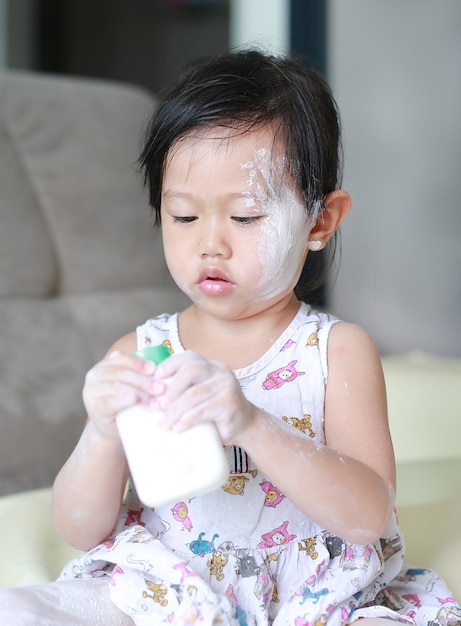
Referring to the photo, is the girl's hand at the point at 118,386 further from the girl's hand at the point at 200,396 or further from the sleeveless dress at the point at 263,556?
the sleeveless dress at the point at 263,556

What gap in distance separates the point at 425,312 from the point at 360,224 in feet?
1.20

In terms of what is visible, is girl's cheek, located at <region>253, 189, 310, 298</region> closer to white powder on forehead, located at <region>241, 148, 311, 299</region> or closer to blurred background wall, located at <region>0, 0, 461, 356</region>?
white powder on forehead, located at <region>241, 148, 311, 299</region>

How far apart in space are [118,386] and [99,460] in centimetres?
13

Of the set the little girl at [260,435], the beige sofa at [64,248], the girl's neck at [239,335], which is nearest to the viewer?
the little girl at [260,435]

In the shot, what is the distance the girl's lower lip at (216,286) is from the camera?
88 centimetres

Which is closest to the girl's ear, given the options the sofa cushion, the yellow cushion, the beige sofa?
the yellow cushion

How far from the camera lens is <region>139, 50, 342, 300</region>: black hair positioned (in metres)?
0.88

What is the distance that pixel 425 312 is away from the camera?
2715 mm

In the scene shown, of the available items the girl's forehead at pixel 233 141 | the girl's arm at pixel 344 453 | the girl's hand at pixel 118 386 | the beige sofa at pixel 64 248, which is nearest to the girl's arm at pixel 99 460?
the girl's hand at pixel 118 386

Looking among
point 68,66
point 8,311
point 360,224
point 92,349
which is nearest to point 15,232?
point 8,311

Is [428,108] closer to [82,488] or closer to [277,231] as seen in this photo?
[277,231]

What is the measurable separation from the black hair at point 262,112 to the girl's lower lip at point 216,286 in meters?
0.13

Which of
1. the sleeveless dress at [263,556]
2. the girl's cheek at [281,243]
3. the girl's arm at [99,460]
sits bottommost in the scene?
the sleeveless dress at [263,556]

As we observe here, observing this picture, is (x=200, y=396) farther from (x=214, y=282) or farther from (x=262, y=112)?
(x=262, y=112)
